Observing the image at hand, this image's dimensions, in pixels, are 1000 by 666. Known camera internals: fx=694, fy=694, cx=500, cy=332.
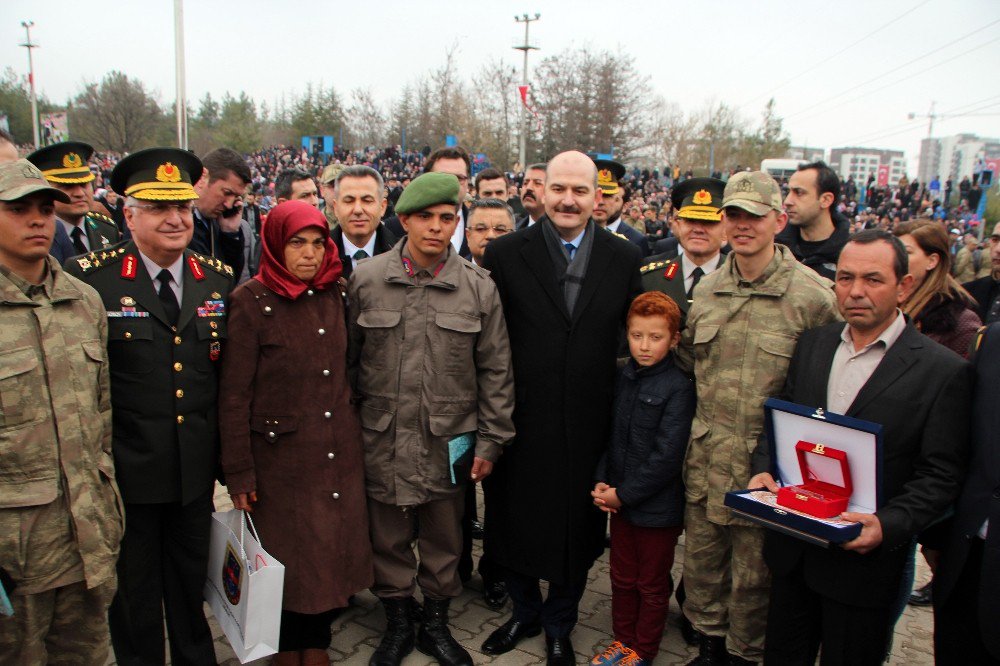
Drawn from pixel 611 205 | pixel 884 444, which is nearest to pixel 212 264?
pixel 884 444

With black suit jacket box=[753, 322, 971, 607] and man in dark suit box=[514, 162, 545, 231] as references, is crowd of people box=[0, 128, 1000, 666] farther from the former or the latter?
man in dark suit box=[514, 162, 545, 231]

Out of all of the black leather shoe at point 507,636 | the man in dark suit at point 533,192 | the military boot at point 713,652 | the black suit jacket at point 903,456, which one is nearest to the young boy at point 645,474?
the military boot at point 713,652

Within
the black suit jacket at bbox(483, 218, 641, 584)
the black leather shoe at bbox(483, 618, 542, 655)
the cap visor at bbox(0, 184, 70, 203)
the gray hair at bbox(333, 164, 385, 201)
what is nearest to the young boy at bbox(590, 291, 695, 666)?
the black suit jacket at bbox(483, 218, 641, 584)

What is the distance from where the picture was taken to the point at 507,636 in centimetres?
362

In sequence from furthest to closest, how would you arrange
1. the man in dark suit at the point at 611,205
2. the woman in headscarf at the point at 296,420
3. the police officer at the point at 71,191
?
the man in dark suit at the point at 611,205 → the police officer at the point at 71,191 → the woman in headscarf at the point at 296,420

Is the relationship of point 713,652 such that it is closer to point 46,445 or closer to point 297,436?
point 297,436

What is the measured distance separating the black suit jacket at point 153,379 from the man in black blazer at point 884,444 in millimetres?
2354

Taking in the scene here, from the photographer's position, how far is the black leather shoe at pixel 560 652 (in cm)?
345

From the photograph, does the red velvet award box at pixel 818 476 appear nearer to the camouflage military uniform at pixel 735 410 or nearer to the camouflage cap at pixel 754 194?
the camouflage military uniform at pixel 735 410

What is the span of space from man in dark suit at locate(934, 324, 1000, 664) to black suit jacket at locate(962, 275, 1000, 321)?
8.87 feet

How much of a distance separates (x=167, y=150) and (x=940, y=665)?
147 inches

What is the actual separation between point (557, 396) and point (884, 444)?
141 centimetres

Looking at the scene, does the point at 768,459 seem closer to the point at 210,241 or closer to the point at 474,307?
the point at 474,307

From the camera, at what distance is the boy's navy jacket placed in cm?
323
